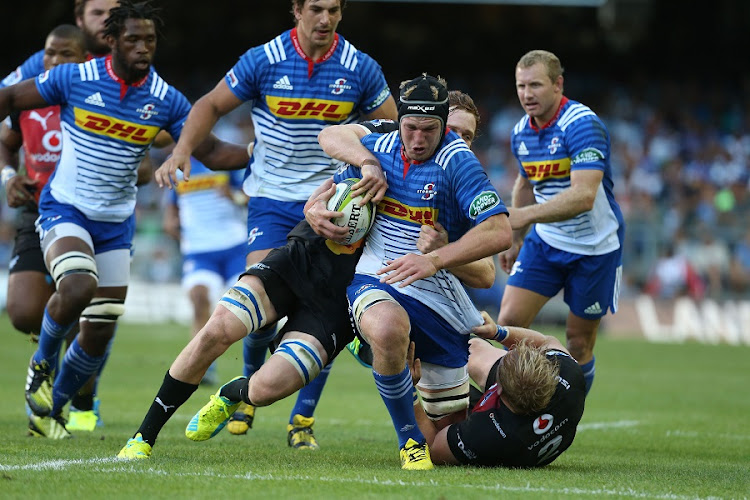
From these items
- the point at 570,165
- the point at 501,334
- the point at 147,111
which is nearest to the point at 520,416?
the point at 501,334

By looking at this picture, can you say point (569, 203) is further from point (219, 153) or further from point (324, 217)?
point (219, 153)

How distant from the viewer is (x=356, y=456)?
683cm

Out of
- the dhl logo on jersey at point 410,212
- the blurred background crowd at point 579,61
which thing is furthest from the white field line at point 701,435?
the blurred background crowd at point 579,61

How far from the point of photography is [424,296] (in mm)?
6344

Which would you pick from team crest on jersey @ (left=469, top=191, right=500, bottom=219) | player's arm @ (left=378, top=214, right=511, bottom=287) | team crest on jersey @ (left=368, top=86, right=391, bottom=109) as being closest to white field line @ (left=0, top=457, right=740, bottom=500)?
player's arm @ (left=378, top=214, right=511, bottom=287)

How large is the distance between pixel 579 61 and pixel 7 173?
24.9 meters

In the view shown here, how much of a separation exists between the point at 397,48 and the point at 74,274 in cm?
2590

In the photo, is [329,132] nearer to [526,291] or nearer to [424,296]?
[424,296]

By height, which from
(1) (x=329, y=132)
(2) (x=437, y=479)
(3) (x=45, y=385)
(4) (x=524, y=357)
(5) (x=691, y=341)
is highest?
(1) (x=329, y=132)

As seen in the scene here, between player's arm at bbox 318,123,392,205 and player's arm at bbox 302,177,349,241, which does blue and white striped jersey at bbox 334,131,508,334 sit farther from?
player's arm at bbox 302,177,349,241

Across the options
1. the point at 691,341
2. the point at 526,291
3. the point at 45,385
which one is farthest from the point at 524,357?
the point at 691,341

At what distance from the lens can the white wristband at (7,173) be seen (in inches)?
328

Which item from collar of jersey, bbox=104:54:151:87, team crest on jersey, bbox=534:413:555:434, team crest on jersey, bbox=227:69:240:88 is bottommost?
team crest on jersey, bbox=534:413:555:434

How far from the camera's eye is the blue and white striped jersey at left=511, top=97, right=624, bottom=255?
813cm
